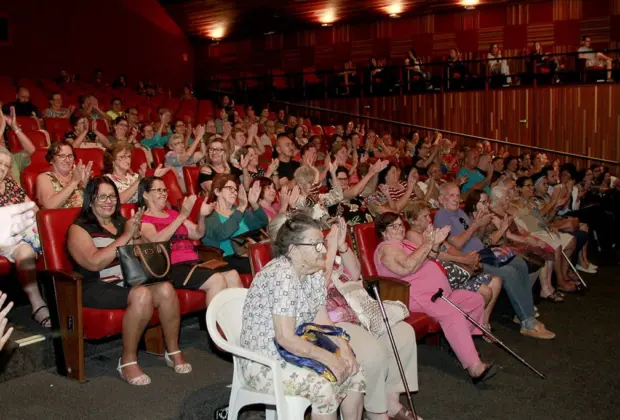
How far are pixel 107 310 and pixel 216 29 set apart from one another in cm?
1164

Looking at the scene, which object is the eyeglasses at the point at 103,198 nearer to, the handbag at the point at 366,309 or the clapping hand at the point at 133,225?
the clapping hand at the point at 133,225

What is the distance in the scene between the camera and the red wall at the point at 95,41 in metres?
10.2

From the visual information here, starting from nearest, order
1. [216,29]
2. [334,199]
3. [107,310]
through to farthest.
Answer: [107,310] < [334,199] < [216,29]

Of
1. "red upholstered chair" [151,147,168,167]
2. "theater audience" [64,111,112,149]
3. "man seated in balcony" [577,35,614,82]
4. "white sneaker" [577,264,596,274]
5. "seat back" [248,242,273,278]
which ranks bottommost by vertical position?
"white sneaker" [577,264,596,274]

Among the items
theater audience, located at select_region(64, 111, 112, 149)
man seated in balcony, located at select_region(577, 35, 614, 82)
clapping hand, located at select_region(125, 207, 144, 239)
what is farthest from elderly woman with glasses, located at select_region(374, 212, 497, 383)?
man seated in balcony, located at select_region(577, 35, 614, 82)

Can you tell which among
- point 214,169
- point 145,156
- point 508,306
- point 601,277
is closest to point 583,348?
point 508,306

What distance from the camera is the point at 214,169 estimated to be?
461 cm

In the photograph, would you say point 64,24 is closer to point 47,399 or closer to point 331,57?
point 331,57

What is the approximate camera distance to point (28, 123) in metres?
6.14

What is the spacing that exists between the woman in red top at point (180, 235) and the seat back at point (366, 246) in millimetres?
771

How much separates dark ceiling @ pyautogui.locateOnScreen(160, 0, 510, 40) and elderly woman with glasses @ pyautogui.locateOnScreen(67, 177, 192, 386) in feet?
32.5

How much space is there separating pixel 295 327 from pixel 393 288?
1144 millimetres

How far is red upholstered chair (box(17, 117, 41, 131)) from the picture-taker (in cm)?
606

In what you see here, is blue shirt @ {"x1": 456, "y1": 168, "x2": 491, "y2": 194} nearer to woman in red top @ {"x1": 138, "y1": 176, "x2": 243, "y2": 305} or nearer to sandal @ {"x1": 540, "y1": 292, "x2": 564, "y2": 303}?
sandal @ {"x1": 540, "y1": 292, "x2": 564, "y2": 303}
